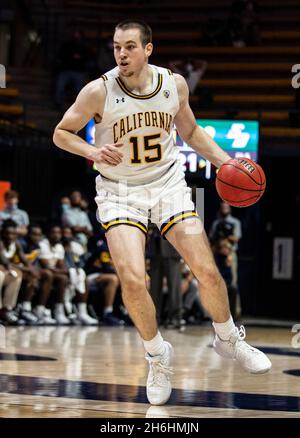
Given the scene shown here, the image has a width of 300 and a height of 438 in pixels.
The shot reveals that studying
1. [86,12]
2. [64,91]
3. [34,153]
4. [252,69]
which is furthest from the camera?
[86,12]

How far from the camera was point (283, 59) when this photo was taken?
726 inches

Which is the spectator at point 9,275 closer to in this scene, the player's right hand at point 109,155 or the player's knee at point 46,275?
the player's knee at point 46,275

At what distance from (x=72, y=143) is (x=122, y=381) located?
1.83 m

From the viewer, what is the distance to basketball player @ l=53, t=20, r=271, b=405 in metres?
5.43

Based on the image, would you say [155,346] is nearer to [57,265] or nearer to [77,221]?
[57,265]

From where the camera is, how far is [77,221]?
1423 cm

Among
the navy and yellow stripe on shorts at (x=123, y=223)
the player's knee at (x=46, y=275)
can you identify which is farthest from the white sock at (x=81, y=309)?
the navy and yellow stripe on shorts at (x=123, y=223)

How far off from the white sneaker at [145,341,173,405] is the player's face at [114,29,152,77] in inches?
64.7

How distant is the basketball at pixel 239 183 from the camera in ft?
18.3

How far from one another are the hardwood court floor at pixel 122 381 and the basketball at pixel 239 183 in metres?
1.18
